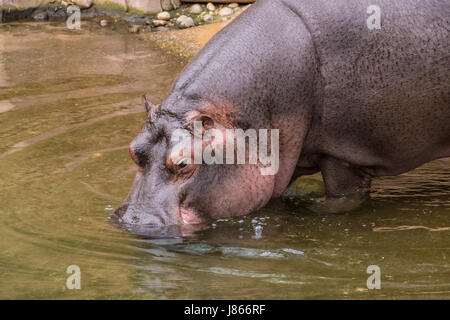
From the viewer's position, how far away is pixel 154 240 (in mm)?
4148

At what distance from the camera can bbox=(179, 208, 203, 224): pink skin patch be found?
4203 mm

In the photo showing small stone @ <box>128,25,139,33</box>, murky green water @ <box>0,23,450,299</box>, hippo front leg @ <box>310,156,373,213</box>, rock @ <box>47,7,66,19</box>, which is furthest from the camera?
rock @ <box>47,7,66,19</box>

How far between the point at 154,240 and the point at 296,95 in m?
1.11

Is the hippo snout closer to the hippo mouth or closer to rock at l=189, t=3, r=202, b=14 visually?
the hippo mouth

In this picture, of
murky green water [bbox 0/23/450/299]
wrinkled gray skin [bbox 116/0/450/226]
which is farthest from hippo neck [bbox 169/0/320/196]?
murky green water [bbox 0/23/450/299]

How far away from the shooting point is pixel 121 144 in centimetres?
593

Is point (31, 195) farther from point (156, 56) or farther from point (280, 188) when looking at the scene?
point (156, 56)

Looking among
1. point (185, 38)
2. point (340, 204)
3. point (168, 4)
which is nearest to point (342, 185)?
point (340, 204)

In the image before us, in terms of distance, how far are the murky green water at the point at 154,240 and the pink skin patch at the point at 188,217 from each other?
0.10 meters

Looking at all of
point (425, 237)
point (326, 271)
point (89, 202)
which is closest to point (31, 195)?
point (89, 202)

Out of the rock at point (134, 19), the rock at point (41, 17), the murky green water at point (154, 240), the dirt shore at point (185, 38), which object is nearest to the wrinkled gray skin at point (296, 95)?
the murky green water at point (154, 240)

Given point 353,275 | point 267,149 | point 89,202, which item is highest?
point 267,149

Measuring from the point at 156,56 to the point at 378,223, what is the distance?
15.3 feet

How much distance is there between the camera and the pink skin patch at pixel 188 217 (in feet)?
13.8
